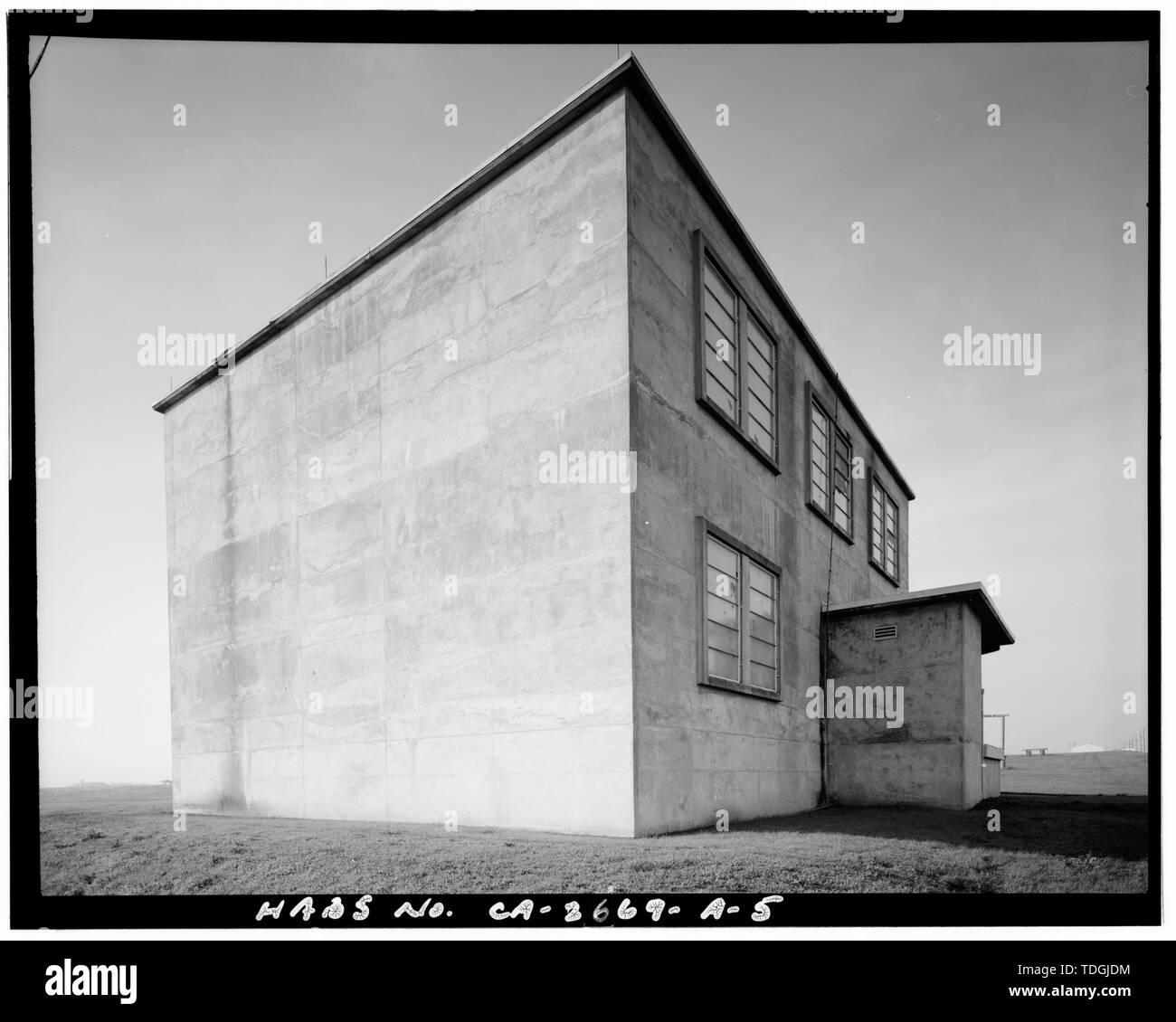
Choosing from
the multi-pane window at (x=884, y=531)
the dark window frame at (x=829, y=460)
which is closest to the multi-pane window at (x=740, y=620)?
the dark window frame at (x=829, y=460)

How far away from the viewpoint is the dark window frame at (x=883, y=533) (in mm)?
23750

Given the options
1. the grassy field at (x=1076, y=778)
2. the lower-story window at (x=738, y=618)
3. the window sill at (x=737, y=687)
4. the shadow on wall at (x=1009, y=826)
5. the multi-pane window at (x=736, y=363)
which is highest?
the multi-pane window at (x=736, y=363)

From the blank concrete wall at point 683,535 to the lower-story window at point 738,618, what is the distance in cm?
22

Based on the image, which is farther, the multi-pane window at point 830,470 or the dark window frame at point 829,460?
the multi-pane window at point 830,470

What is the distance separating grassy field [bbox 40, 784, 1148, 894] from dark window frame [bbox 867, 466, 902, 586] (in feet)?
38.7

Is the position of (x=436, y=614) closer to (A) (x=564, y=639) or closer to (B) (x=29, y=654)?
(A) (x=564, y=639)

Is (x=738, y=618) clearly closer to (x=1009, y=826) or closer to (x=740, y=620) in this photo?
(x=740, y=620)

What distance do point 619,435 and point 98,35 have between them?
6375 mm

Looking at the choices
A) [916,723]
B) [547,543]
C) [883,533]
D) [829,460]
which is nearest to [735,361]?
[547,543]

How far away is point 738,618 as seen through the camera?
13.4 m

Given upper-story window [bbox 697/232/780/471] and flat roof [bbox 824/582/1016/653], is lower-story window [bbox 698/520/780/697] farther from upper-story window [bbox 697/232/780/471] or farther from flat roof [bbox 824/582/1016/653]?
flat roof [bbox 824/582/1016/653]

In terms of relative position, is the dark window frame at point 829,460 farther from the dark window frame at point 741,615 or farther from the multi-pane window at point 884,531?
the dark window frame at point 741,615

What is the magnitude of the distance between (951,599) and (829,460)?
5.01 meters

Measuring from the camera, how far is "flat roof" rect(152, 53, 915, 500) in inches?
429
